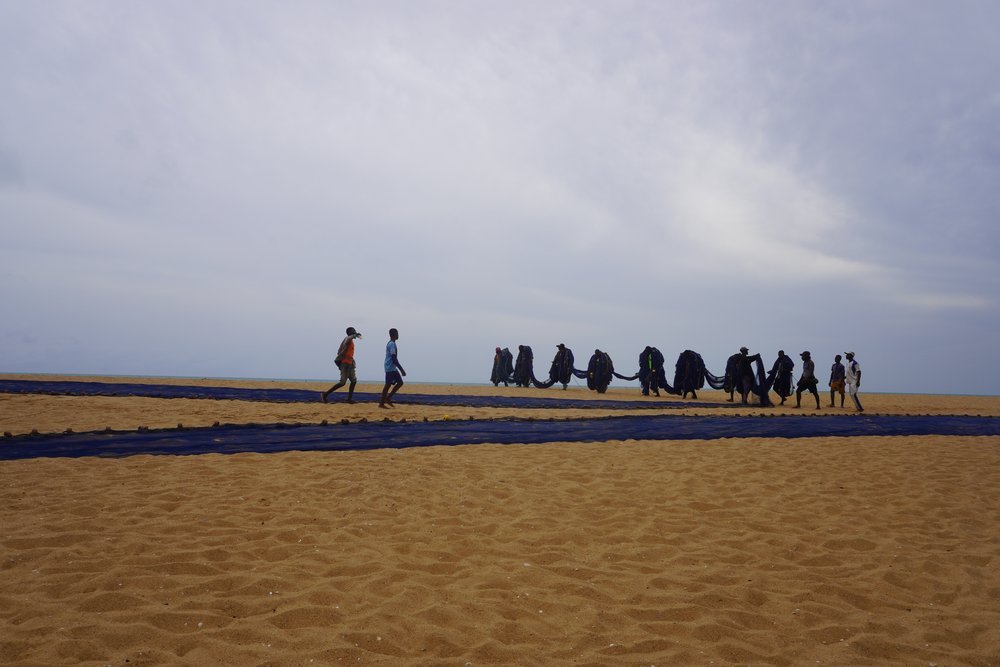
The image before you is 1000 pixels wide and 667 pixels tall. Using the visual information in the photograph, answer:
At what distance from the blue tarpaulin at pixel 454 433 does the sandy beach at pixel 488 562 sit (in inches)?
26.1

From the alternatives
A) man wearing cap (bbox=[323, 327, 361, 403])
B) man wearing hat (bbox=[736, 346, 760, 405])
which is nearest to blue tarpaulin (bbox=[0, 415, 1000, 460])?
man wearing cap (bbox=[323, 327, 361, 403])

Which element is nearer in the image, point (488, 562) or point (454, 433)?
point (488, 562)

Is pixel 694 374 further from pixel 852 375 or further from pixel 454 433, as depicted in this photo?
pixel 454 433

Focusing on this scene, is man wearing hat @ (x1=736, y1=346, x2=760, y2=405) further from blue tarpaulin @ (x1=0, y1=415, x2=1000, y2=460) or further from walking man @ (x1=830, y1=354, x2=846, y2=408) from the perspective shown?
blue tarpaulin @ (x1=0, y1=415, x2=1000, y2=460)

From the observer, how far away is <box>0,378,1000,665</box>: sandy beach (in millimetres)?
3234

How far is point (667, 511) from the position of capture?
593 cm

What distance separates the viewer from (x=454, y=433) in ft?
34.6

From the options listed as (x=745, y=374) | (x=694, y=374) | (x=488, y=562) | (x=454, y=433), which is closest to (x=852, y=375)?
(x=745, y=374)

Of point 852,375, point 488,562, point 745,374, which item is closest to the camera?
point 488,562

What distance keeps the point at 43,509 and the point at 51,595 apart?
2.12 m

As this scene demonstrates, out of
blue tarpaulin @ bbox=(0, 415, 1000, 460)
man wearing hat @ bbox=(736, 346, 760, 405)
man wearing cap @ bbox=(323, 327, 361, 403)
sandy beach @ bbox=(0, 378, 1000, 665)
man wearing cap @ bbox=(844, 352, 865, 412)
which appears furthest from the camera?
man wearing hat @ bbox=(736, 346, 760, 405)

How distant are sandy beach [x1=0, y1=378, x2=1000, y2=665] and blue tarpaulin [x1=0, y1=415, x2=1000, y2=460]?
2.18 feet

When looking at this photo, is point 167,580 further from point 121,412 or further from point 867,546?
point 121,412

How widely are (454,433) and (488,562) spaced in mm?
6110
